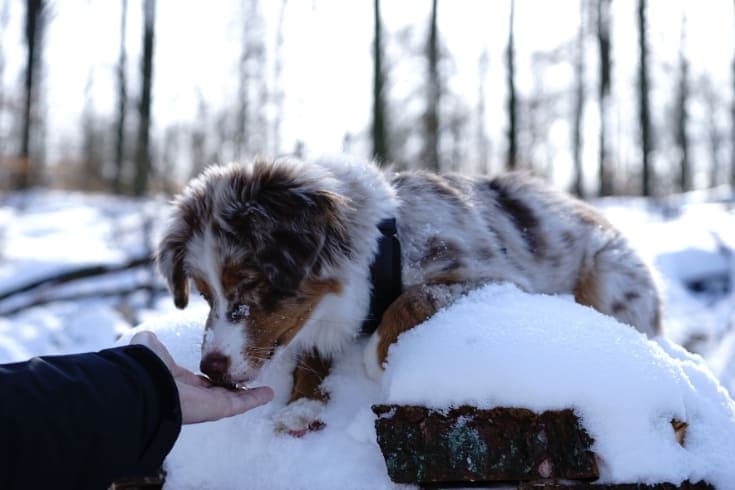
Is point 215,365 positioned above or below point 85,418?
below

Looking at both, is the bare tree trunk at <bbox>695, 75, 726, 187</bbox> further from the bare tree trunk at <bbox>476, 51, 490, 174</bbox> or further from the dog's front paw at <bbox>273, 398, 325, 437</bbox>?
the dog's front paw at <bbox>273, 398, 325, 437</bbox>

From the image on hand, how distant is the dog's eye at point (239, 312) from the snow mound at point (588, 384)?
76 centimetres

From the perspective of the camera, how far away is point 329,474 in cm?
286

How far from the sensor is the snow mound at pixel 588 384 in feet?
8.66

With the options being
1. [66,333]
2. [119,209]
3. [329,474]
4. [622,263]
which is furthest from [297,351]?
[119,209]

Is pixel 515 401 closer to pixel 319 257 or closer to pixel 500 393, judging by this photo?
pixel 500 393

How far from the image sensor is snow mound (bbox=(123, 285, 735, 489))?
2.66m

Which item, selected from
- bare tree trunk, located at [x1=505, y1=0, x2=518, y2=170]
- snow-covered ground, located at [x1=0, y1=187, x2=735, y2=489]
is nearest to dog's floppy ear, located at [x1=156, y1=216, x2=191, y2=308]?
snow-covered ground, located at [x1=0, y1=187, x2=735, y2=489]

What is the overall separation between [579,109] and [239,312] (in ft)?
97.9

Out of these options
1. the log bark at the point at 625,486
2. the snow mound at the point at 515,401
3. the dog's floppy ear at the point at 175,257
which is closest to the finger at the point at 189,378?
the snow mound at the point at 515,401

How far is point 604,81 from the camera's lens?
26000mm

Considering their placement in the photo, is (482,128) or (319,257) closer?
(319,257)

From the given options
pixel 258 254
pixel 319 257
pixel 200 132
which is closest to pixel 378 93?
pixel 200 132

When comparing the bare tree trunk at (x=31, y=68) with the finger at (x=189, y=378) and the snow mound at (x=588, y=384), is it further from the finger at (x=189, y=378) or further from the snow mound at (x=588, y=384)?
the snow mound at (x=588, y=384)
